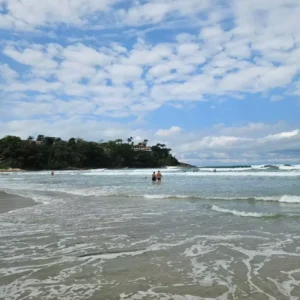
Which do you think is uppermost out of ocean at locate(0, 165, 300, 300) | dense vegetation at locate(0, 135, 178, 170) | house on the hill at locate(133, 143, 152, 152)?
house on the hill at locate(133, 143, 152, 152)

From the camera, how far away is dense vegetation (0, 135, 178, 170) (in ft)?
379

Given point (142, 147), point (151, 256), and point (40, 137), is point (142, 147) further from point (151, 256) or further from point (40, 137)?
point (151, 256)

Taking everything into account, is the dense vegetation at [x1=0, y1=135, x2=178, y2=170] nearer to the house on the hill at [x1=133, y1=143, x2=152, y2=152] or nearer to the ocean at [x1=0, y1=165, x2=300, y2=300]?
the house on the hill at [x1=133, y1=143, x2=152, y2=152]

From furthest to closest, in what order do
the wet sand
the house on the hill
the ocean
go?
the house on the hill < the wet sand < the ocean

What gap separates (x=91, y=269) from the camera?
5.93 metres

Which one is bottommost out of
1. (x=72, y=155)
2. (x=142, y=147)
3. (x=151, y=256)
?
(x=151, y=256)

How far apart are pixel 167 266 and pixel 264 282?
1686 millimetres

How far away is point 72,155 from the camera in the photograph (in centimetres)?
12794

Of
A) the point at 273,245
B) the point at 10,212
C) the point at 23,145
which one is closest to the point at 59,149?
the point at 23,145

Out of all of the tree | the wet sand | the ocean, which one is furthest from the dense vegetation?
the ocean

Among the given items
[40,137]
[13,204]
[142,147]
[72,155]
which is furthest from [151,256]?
[142,147]

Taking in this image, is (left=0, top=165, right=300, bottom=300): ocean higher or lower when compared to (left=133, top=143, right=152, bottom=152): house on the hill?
lower

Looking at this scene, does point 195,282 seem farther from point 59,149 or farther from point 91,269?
point 59,149

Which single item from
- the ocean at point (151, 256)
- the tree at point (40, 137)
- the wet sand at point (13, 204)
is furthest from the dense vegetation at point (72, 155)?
the ocean at point (151, 256)
